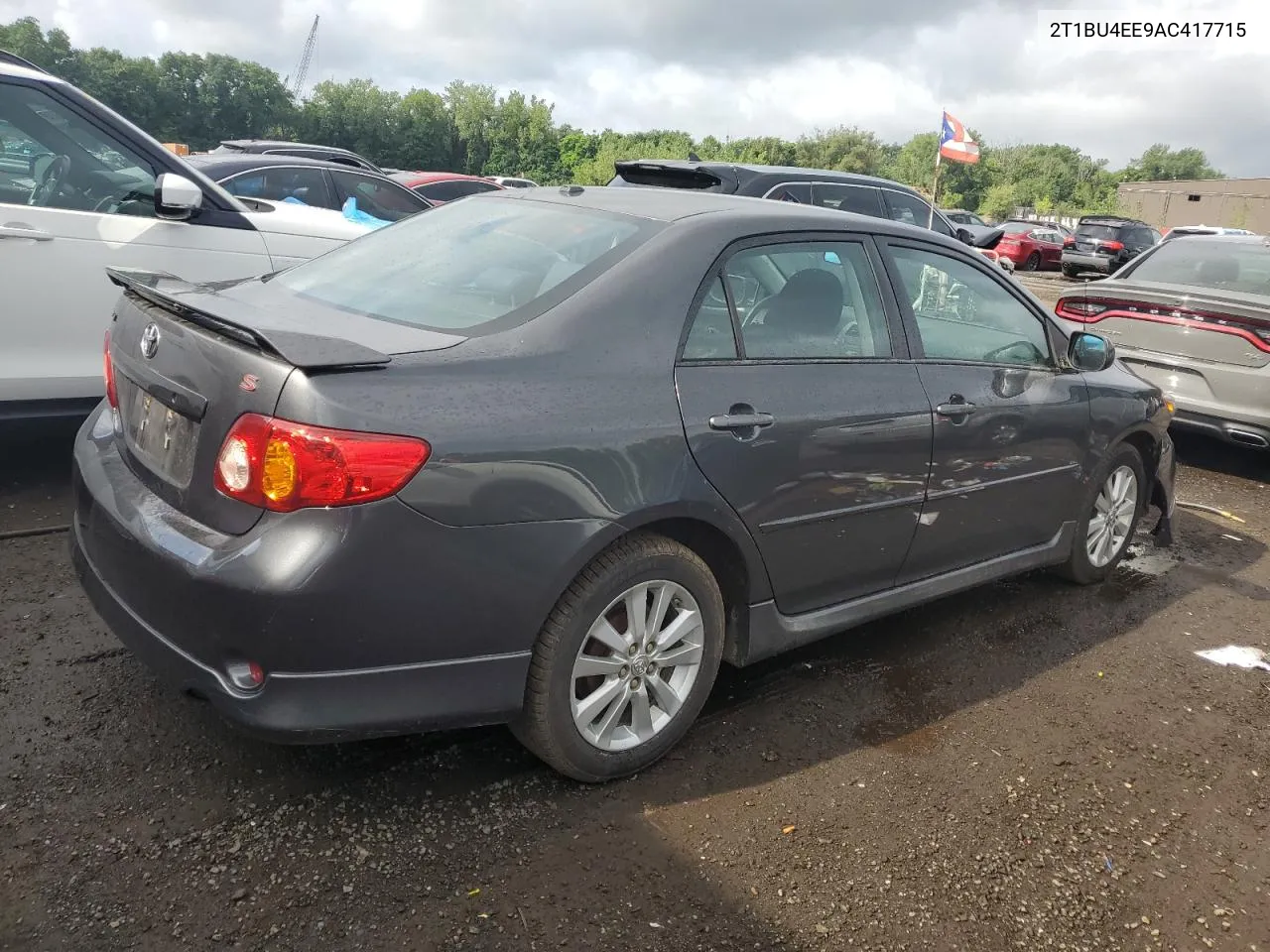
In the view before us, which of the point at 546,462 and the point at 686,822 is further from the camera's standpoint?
the point at 686,822

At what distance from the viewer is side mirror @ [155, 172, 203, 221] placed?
436 centimetres

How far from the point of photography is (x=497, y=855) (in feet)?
7.98

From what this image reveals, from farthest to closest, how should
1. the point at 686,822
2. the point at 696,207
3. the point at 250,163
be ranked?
the point at 250,163
the point at 696,207
the point at 686,822

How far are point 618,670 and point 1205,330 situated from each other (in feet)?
17.9

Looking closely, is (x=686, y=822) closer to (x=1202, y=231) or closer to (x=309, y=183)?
(x=309, y=183)

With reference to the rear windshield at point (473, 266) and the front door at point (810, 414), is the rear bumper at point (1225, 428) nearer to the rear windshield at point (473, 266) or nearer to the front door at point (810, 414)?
the front door at point (810, 414)

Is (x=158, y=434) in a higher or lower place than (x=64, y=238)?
lower

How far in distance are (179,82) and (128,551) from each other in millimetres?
92727

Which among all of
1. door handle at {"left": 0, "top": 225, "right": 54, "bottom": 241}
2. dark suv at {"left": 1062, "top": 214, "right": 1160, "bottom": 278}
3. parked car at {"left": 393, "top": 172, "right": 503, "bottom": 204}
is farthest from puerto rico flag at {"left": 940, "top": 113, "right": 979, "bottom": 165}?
dark suv at {"left": 1062, "top": 214, "right": 1160, "bottom": 278}

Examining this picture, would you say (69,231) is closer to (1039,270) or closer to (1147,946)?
(1147,946)

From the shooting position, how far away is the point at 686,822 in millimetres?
2637

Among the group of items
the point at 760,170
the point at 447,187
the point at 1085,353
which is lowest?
the point at 1085,353

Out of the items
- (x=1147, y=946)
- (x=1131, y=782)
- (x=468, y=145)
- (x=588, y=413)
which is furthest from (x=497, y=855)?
(x=468, y=145)

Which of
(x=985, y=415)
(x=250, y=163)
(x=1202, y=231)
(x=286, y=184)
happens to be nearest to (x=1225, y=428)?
(x=985, y=415)
